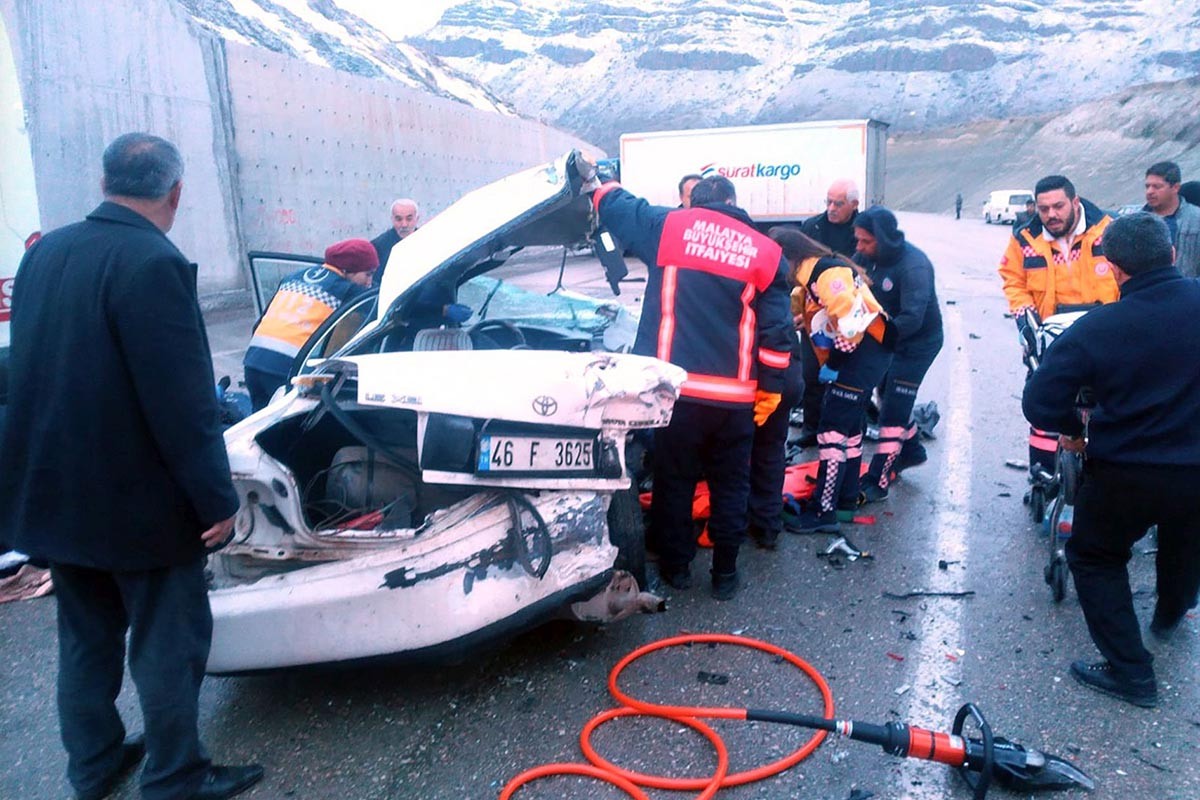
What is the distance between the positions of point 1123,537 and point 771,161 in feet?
60.3

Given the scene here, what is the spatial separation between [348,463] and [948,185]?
59402 millimetres

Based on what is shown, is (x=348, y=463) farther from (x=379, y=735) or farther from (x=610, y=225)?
(x=610, y=225)

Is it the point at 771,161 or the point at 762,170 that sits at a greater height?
the point at 771,161

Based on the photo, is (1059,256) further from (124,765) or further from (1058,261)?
(124,765)

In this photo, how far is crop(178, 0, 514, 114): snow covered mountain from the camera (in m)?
20.8

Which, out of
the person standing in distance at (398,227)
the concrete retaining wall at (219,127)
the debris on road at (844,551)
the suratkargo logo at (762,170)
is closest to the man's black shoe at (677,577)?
the debris on road at (844,551)

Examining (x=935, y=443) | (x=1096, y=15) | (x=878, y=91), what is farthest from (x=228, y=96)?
(x=1096, y=15)

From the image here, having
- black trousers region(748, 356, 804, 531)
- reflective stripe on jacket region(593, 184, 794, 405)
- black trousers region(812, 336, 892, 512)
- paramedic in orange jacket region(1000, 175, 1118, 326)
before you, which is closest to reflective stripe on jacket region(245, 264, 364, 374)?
reflective stripe on jacket region(593, 184, 794, 405)

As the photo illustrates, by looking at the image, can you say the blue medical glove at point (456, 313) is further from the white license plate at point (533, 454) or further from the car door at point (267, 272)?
the white license plate at point (533, 454)

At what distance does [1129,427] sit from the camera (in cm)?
318

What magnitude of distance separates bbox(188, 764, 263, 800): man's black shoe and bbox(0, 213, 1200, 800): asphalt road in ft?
0.18

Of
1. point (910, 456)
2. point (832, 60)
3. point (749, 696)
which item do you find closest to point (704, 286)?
point (749, 696)

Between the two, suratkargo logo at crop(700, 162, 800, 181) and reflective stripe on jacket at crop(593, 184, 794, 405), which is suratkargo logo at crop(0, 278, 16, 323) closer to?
reflective stripe on jacket at crop(593, 184, 794, 405)

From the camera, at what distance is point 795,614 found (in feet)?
13.0
